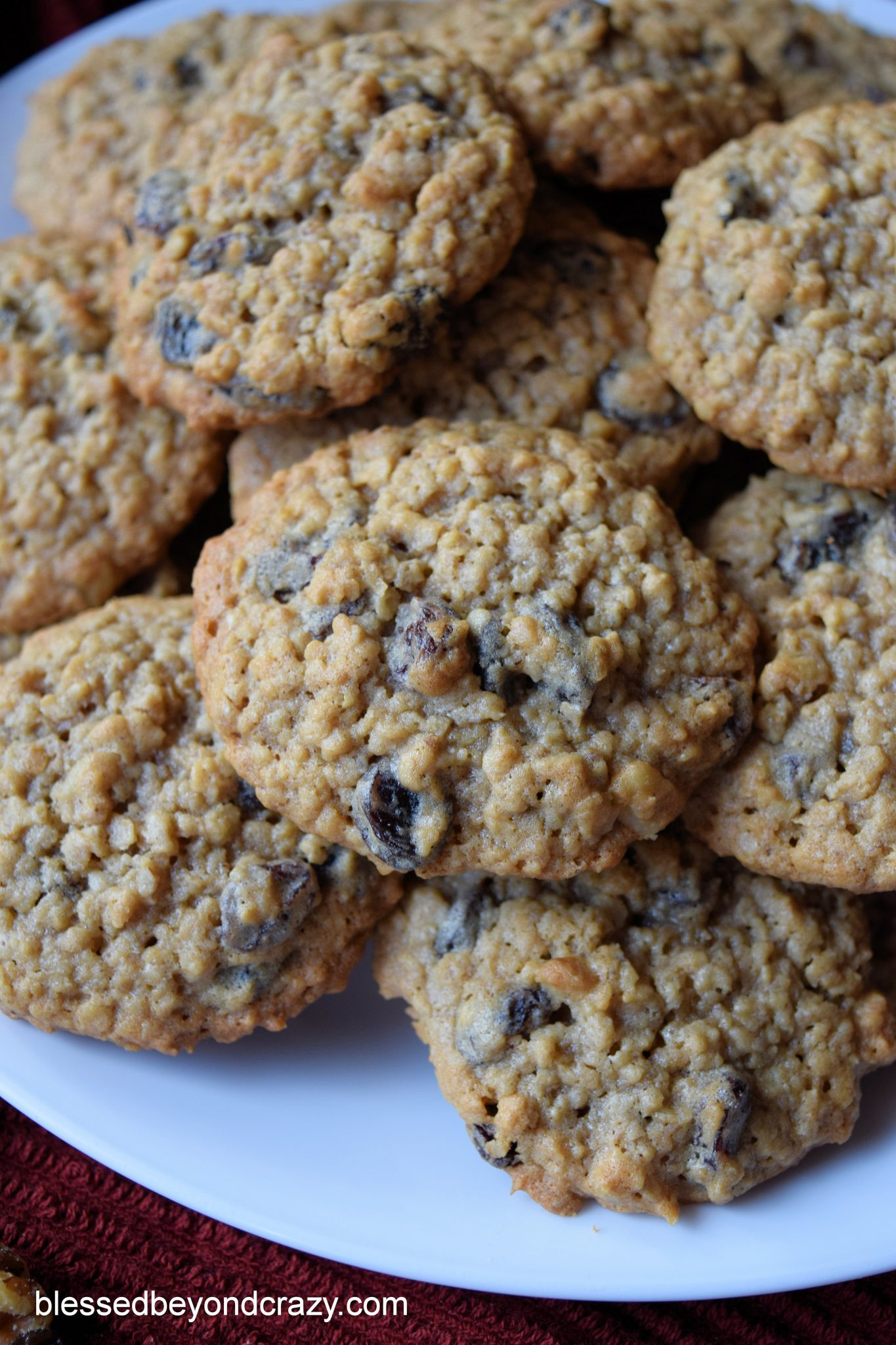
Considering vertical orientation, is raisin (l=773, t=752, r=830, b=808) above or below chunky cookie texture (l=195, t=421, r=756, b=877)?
below

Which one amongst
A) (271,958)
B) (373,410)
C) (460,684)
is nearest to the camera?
(460,684)

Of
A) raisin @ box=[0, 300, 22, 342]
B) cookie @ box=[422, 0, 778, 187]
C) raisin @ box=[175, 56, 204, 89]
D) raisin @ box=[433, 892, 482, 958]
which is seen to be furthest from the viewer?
raisin @ box=[175, 56, 204, 89]

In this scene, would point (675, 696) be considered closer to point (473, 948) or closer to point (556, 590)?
point (556, 590)

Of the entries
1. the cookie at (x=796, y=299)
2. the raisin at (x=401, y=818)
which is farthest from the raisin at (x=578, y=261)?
the raisin at (x=401, y=818)

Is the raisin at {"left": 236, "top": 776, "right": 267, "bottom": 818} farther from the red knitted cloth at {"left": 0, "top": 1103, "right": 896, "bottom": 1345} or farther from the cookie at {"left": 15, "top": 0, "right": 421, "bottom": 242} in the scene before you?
the cookie at {"left": 15, "top": 0, "right": 421, "bottom": 242}

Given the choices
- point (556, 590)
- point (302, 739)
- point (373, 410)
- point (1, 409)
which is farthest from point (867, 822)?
point (1, 409)

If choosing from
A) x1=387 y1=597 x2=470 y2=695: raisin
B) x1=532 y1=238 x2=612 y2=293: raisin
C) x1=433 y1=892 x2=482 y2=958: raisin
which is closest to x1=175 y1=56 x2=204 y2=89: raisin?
x1=532 y1=238 x2=612 y2=293: raisin
